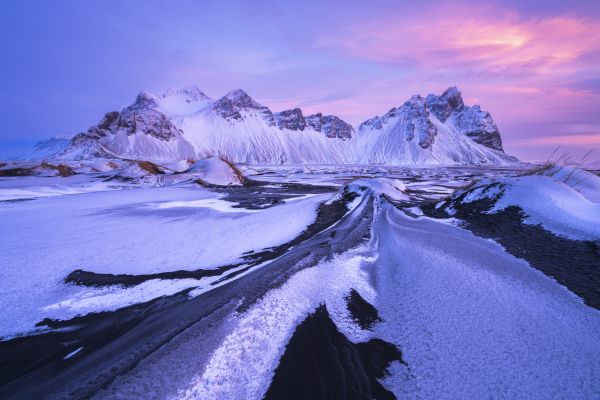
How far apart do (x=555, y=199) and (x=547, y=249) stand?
1961mm

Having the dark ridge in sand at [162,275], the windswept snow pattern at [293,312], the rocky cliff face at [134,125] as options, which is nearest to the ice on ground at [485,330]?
the windswept snow pattern at [293,312]

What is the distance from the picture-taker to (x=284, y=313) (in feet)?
7.78

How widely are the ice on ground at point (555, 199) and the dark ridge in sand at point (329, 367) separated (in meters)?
3.61

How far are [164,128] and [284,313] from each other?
178162 millimetres

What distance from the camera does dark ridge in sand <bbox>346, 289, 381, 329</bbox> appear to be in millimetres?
2410

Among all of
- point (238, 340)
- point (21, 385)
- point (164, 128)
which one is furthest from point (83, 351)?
point (164, 128)

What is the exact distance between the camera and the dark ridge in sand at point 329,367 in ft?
5.44

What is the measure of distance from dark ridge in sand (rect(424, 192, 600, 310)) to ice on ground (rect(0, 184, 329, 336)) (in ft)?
11.7

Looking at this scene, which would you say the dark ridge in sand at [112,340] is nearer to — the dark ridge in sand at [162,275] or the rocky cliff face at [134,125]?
the dark ridge in sand at [162,275]

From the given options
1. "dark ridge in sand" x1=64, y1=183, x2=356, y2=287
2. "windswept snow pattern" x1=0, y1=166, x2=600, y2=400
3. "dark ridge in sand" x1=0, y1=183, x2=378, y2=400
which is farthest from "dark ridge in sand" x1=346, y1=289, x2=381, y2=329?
"dark ridge in sand" x1=64, y1=183, x2=356, y2=287

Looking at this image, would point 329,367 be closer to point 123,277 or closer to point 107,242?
point 123,277

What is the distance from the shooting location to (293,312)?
7.89 feet

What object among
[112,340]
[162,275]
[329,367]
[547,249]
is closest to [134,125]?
[162,275]

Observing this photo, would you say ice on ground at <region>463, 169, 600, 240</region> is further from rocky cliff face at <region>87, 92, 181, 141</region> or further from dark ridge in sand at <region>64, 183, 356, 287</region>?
rocky cliff face at <region>87, 92, 181, 141</region>
